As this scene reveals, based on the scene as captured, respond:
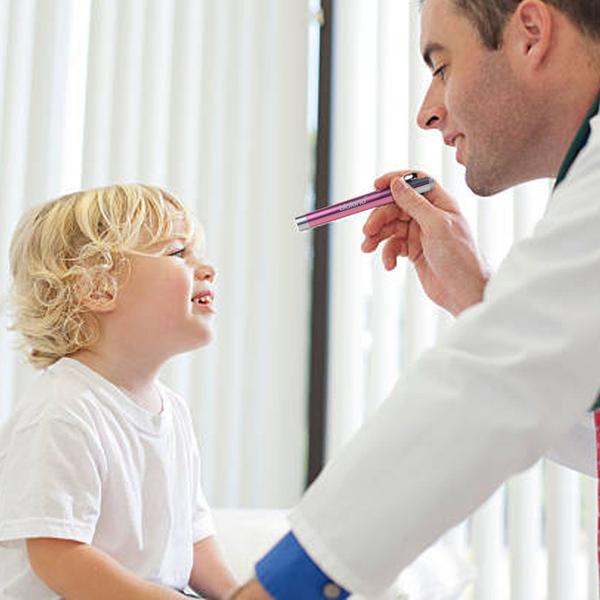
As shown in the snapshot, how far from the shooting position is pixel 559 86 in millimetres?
1242

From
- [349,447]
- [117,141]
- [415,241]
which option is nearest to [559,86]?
[415,241]

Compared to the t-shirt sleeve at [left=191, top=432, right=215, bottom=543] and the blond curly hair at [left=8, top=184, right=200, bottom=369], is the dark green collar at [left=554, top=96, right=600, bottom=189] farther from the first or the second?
the t-shirt sleeve at [left=191, top=432, right=215, bottom=543]

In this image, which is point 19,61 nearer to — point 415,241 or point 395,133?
point 395,133

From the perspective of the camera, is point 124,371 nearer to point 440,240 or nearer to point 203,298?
point 203,298

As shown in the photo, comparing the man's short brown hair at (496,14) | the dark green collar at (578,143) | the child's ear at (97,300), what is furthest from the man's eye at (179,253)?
the dark green collar at (578,143)

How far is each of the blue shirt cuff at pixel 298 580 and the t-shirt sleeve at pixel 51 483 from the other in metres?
0.58

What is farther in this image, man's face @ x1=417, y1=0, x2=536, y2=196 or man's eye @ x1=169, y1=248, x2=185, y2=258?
man's eye @ x1=169, y1=248, x2=185, y2=258

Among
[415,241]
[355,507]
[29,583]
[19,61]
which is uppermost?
[19,61]

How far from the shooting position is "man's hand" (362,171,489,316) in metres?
1.54

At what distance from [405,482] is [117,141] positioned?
174 centimetres

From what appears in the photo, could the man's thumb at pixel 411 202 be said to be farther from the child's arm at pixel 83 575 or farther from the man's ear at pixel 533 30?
the child's arm at pixel 83 575

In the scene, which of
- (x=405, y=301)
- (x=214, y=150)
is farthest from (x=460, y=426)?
(x=214, y=150)

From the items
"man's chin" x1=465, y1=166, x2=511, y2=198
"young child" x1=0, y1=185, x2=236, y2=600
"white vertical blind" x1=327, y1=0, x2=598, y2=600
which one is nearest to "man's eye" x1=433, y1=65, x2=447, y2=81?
"man's chin" x1=465, y1=166, x2=511, y2=198

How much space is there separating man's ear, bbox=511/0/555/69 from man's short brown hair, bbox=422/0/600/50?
0.01 metres
